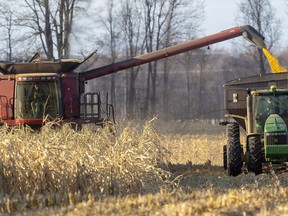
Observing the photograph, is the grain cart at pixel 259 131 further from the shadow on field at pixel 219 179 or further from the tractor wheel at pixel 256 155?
the shadow on field at pixel 219 179

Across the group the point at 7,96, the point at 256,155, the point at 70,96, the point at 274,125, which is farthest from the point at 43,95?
the point at 274,125

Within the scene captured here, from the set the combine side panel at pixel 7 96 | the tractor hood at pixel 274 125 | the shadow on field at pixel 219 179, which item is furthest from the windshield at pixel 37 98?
the tractor hood at pixel 274 125

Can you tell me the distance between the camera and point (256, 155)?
1181cm

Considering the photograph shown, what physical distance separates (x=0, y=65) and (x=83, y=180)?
873cm

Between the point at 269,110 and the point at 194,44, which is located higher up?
the point at 194,44

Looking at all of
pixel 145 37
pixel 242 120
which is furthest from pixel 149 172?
pixel 145 37

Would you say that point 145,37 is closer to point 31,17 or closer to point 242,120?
point 31,17

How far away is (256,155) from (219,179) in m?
0.79

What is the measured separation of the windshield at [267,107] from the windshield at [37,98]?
5701 millimetres

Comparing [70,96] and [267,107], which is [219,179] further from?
[70,96]

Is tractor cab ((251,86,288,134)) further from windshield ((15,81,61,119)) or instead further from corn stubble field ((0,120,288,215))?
windshield ((15,81,61,119))

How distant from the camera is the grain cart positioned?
1152 centimetres

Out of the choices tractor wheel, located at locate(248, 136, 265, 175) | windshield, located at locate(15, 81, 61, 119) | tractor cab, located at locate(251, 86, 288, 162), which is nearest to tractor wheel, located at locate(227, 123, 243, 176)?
tractor wheel, located at locate(248, 136, 265, 175)

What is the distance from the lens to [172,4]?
145 feet
